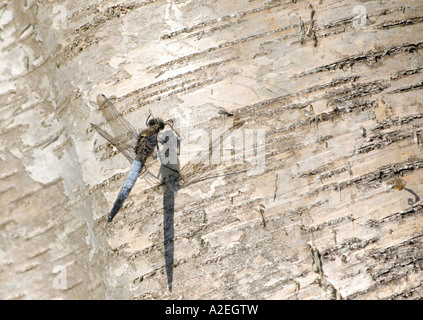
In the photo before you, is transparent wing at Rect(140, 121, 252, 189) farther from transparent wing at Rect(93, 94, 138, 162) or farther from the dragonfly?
transparent wing at Rect(93, 94, 138, 162)

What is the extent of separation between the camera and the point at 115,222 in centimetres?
143

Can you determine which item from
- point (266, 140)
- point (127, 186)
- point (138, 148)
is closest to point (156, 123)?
point (138, 148)

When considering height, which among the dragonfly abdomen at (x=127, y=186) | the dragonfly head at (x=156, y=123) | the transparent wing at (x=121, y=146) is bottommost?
the dragonfly abdomen at (x=127, y=186)

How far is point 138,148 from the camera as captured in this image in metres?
1.45

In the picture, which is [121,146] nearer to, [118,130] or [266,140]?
[118,130]

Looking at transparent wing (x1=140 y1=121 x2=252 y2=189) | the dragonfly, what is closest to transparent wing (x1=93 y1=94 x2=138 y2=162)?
the dragonfly

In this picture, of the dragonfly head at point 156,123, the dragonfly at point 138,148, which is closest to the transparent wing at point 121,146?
the dragonfly at point 138,148

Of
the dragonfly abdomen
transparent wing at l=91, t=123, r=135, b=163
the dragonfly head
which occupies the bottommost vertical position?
the dragonfly abdomen

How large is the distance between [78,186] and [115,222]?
0.34 metres

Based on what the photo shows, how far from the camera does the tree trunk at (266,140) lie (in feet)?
4.29

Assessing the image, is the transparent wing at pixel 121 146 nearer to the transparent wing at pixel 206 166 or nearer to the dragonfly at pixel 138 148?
the dragonfly at pixel 138 148

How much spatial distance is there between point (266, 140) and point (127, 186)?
1.64ft

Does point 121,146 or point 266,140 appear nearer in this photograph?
point 266,140

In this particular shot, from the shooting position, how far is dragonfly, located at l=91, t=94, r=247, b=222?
1360 mm
